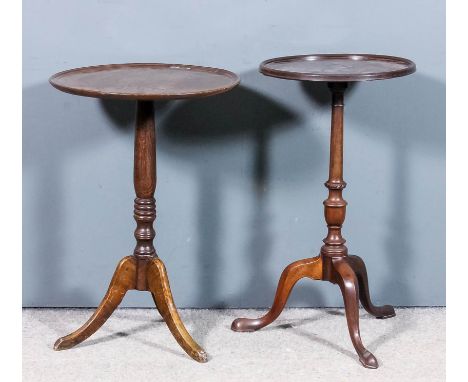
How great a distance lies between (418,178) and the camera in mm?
3820

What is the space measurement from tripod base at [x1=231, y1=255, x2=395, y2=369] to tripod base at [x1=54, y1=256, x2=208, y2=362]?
0.95ft

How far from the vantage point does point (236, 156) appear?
3.79m

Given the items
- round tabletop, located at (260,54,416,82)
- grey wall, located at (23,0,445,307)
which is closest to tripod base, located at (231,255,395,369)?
grey wall, located at (23,0,445,307)

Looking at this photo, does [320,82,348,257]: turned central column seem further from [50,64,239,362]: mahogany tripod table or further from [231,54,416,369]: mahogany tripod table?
[50,64,239,362]: mahogany tripod table

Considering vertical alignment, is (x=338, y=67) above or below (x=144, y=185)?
above

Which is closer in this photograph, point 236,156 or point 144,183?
point 144,183

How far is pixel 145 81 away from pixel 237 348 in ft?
3.18

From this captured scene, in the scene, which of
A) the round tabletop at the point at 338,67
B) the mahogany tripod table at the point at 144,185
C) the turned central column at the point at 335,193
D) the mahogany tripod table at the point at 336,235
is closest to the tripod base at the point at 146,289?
the mahogany tripod table at the point at 144,185

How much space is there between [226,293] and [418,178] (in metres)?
0.84

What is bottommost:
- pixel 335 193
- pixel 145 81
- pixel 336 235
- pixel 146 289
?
pixel 146 289

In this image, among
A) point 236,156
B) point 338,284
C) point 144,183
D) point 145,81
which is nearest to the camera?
point 145,81

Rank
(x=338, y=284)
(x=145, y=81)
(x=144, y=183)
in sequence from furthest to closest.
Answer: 1. (x=338, y=284)
2. (x=144, y=183)
3. (x=145, y=81)

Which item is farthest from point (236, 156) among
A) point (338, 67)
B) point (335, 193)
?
point (338, 67)

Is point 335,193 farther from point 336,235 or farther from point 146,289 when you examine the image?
point 146,289
